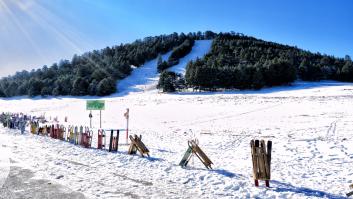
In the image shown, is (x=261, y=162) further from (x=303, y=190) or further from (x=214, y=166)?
(x=214, y=166)

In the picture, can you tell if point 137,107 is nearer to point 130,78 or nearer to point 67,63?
point 130,78

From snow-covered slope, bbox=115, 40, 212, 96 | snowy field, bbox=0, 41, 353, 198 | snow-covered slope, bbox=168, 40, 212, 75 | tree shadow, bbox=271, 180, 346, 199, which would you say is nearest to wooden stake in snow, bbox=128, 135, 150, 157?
snowy field, bbox=0, 41, 353, 198

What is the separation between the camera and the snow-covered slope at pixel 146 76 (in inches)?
4414

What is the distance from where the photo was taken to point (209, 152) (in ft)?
78.2

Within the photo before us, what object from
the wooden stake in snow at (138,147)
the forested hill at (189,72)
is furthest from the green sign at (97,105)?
the forested hill at (189,72)

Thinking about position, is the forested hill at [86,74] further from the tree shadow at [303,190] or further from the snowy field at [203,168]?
the tree shadow at [303,190]

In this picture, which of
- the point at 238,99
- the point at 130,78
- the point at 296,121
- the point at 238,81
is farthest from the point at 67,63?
the point at 296,121

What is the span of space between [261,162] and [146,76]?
402 ft

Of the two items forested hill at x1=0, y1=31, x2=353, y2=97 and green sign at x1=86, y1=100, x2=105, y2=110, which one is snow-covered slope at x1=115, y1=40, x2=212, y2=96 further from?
green sign at x1=86, y1=100, x2=105, y2=110

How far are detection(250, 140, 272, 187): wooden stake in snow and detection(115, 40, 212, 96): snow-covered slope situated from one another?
90880 millimetres

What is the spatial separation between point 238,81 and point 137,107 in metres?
33.4

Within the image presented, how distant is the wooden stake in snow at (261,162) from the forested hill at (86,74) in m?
93.0

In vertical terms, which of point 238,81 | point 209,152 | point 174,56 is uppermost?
point 174,56

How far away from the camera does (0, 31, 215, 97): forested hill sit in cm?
10925
